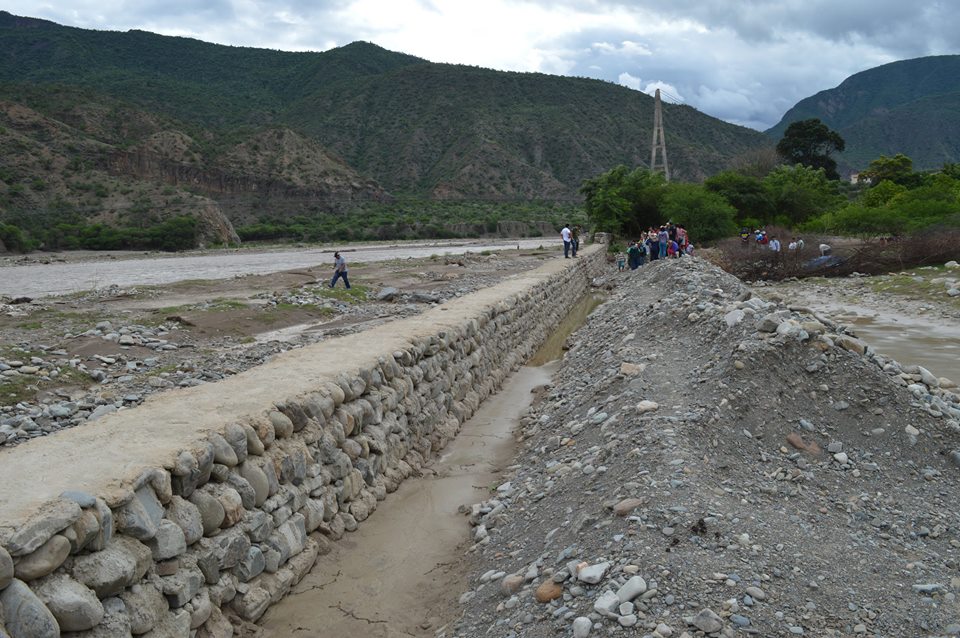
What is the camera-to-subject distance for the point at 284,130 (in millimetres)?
81875

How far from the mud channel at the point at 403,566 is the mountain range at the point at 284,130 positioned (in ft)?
180

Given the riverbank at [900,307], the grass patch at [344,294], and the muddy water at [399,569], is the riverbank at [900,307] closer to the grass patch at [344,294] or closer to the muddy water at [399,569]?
the muddy water at [399,569]

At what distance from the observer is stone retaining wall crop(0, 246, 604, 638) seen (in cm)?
337

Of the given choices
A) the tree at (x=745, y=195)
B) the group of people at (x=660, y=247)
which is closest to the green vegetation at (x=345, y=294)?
the group of people at (x=660, y=247)

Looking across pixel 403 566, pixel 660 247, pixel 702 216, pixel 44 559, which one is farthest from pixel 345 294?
pixel 702 216

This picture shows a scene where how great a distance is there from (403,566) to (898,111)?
517ft

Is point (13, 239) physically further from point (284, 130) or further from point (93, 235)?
point (284, 130)

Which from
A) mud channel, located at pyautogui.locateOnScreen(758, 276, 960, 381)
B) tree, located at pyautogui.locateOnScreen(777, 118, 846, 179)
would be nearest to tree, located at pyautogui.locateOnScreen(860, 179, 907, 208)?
mud channel, located at pyautogui.locateOnScreen(758, 276, 960, 381)

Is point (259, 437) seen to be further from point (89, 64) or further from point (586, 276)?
point (89, 64)

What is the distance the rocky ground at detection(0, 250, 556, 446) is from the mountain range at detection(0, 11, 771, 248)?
128ft

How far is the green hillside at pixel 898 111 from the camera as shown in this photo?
12325cm

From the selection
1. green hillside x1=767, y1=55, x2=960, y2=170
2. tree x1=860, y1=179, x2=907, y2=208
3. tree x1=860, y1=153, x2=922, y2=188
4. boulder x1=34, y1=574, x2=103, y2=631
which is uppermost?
green hillside x1=767, y1=55, x2=960, y2=170

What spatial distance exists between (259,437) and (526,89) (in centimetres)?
11273

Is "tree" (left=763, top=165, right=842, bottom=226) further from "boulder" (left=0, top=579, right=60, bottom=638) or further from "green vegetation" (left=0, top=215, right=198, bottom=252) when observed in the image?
"boulder" (left=0, top=579, right=60, bottom=638)
